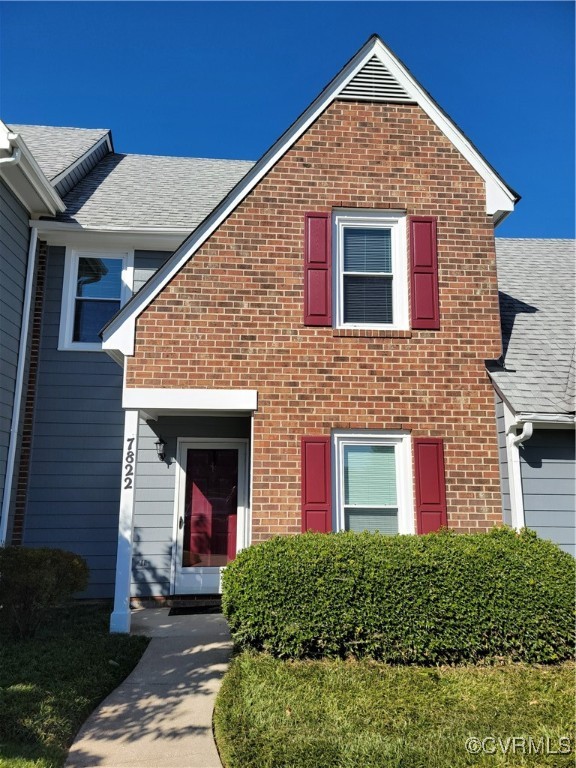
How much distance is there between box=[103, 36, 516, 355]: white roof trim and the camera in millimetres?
7016

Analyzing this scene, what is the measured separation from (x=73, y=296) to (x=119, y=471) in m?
3.00

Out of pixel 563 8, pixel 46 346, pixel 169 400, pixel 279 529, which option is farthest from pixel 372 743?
pixel 563 8

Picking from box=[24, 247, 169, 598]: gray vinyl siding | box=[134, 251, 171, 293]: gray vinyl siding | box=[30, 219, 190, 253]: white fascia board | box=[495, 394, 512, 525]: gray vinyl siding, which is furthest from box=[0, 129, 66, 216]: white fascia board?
box=[495, 394, 512, 525]: gray vinyl siding

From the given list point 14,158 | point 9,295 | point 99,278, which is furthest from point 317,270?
point 9,295

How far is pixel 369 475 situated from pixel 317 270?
8.99 ft

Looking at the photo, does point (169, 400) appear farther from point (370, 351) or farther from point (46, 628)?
point (46, 628)

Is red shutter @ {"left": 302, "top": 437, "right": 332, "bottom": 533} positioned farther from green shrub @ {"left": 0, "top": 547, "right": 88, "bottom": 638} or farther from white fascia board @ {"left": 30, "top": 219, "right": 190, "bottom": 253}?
white fascia board @ {"left": 30, "top": 219, "right": 190, "bottom": 253}

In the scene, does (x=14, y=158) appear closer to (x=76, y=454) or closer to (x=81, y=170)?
(x=81, y=170)

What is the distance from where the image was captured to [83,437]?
28.3 feet

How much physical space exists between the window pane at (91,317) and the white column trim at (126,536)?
244 cm

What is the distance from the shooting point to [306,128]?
7461mm

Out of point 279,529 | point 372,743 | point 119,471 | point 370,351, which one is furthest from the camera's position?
point 119,471

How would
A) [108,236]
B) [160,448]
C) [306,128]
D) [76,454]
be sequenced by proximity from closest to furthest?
[306,128], [160,448], [76,454], [108,236]

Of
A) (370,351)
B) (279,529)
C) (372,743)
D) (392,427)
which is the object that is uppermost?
(370,351)
